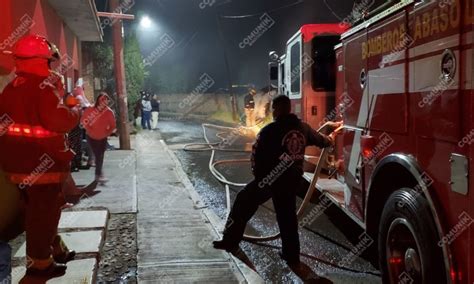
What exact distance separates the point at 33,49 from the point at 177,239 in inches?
107

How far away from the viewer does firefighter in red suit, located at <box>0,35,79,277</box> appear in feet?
11.7

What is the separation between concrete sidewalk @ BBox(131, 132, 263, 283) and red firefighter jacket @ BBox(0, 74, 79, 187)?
145 centimetres

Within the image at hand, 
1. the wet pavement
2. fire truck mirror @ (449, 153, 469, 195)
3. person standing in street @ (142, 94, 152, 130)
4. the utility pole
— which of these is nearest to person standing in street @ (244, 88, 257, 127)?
person standing in street @ (142, 94, 152, 130)

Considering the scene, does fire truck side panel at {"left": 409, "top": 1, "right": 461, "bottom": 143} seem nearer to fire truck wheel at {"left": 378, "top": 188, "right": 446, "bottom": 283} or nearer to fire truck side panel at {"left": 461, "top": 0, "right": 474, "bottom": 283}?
fire truck side panel at {"left": 461, "top": 0, "right": 474, "bottom": 283}

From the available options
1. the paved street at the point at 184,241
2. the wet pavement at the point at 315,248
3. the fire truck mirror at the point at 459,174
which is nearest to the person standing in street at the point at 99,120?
the paved street at the point at 184,241

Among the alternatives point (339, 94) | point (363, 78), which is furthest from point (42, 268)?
point (339, 94)

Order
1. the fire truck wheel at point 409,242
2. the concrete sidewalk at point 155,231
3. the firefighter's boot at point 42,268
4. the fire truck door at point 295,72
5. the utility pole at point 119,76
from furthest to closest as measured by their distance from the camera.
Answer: the utility pole at point 119,76
the fire truck door at point 295,72
the concrete sidewalk at point 155,231
the firefighter's boot at point 42,268
the fire truck wheel at point 409,242

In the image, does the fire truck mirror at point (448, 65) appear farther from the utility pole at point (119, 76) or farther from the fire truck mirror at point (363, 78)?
the utility pole at point (119, 76)

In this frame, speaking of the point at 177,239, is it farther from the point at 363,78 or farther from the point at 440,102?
the point at 440,102

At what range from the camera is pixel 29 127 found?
3590 millimetres

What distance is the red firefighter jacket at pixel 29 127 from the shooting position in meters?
3.57

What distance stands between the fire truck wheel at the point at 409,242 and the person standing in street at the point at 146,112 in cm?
1875

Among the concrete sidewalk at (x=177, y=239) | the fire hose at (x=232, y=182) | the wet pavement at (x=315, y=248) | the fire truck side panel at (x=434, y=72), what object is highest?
the fire truck side panel at (x=434, y=72)

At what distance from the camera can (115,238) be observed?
18.0ft
